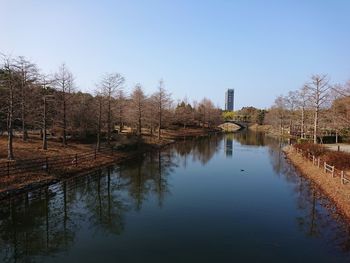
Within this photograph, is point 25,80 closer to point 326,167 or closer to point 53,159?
point 53,159

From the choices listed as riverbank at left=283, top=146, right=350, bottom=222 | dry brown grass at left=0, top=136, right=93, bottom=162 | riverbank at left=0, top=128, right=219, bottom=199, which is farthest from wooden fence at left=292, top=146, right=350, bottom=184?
dry brown grass at left=0, top=136, right=93, bottom=162

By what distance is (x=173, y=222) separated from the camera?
17672 millimetres

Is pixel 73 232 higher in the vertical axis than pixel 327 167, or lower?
lower

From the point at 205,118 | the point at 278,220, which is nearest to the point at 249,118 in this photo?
the point at 205,118

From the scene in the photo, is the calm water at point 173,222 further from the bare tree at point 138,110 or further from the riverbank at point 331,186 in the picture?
the bare tree at point 138,110

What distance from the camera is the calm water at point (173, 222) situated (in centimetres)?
1367

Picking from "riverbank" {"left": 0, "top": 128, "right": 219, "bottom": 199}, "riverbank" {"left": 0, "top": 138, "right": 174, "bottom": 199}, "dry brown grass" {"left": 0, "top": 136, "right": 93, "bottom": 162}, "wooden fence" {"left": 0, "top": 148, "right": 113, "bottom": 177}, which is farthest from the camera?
"dry brown grass" {"left": 0, "top": 136, "right": 93, "bottom": 162}

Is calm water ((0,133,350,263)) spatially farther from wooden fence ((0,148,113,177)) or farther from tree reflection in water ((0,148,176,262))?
wooden fence ((0,148,113,177))

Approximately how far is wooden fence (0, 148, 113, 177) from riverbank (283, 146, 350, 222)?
20.8m

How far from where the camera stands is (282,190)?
26.2 meters

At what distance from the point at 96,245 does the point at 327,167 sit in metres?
21.8

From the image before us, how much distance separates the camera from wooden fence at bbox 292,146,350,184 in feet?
74.2

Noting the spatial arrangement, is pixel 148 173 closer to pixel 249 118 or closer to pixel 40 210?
pixel 40 210

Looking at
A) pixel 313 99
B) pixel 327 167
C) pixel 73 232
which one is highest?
pixel 313 99
